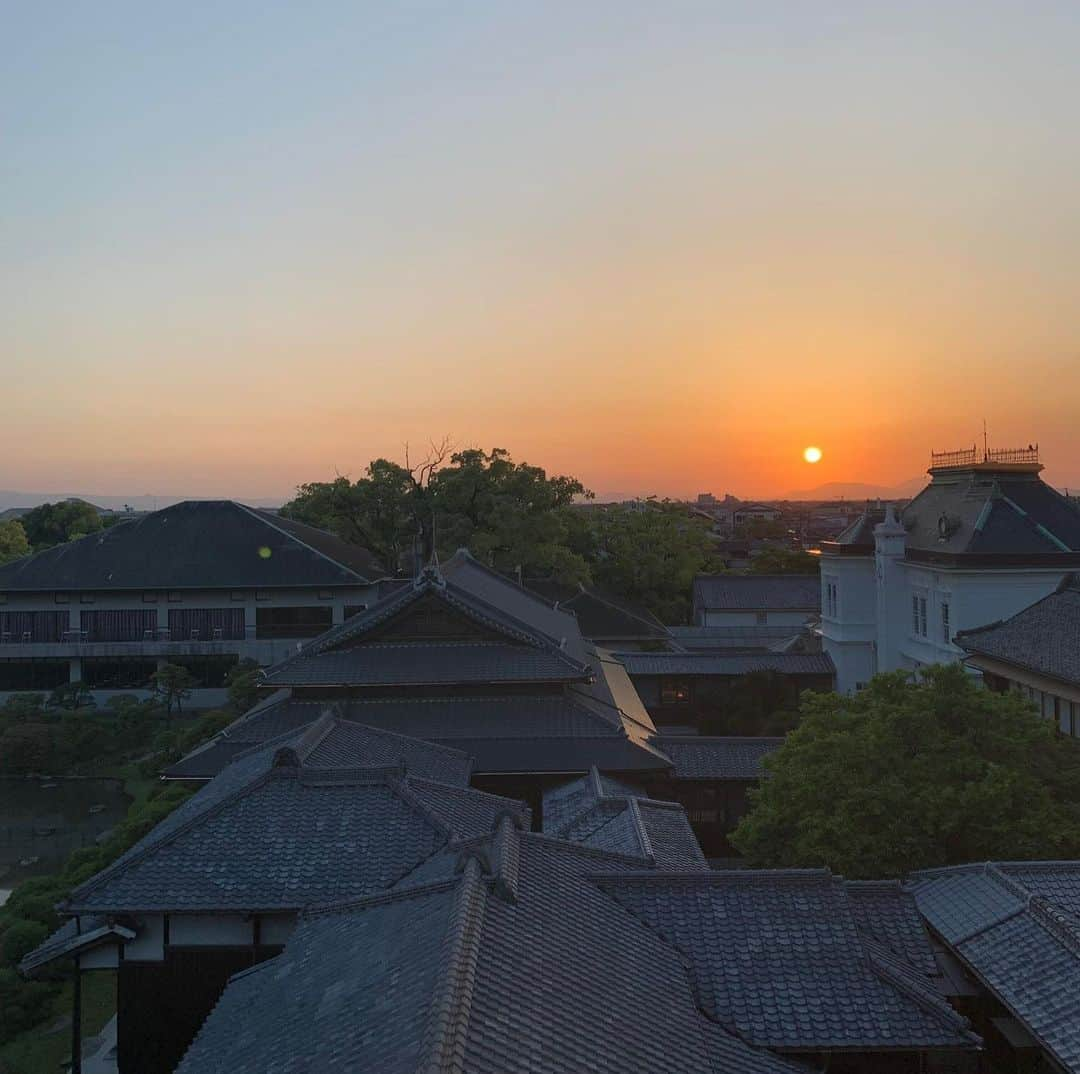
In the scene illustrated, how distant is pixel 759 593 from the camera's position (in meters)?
62.9

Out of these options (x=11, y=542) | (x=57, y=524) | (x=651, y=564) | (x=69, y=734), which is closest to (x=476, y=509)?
(x=651, y=564)

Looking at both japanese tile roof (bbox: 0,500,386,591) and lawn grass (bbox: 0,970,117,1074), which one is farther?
japanese tile roof (bbox: 0,500,386,591)

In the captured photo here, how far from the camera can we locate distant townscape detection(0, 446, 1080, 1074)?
400 inches

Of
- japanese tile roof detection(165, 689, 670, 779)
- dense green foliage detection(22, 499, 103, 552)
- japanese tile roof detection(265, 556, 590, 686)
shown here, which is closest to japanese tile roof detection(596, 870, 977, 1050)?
japanese tile roof detection(165, 689, 670, 779)

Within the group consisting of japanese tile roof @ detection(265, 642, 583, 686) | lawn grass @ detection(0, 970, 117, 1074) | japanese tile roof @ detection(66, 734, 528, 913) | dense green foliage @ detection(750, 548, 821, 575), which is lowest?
lawn grass @ detection(0, 970, 117, 1074)

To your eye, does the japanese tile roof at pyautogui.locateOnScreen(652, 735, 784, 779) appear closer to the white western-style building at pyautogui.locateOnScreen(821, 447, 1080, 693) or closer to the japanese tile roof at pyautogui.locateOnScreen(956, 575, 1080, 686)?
the japanese tile roof at pyautogui.locateOnScreen(956, 575, 1080, 686)

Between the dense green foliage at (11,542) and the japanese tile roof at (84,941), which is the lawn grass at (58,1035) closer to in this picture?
the japanese tile roof at (84,941)

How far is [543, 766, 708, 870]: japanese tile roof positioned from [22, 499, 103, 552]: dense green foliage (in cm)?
7975

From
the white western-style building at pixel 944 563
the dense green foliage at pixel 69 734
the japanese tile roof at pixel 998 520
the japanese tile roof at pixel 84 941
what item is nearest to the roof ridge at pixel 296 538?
the dense green foliage at pixel 69 734

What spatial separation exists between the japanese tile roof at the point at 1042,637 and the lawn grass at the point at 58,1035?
2080 cm

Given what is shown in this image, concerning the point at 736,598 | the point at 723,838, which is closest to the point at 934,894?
the point at 723,838

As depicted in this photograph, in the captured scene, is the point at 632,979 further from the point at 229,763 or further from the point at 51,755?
the point at 51,755

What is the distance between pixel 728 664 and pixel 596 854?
2730 centimetres

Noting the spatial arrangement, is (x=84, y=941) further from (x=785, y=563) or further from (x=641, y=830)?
(x=785, y=563)
